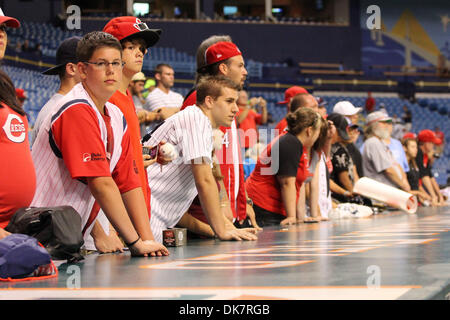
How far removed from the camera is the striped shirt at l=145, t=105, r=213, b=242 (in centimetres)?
435

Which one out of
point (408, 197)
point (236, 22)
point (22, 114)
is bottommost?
point (408, 197)

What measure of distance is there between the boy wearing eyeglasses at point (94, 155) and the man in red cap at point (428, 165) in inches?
297

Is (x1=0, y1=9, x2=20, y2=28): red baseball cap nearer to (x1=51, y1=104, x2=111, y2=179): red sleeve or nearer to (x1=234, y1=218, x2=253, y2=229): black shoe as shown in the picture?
(x1=51, y1=104, x2=111, y2=179): red sleeve

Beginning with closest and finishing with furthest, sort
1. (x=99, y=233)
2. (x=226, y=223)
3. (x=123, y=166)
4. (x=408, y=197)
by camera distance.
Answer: (x=123, y=166)
(x=99, y=233)
(x=226, y=223)
(x=408, y=197)

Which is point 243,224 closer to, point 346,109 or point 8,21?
point 8,21

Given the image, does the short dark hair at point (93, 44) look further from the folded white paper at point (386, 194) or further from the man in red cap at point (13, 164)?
the folded white paper at point (386, 194)

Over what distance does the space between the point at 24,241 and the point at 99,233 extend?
1.19 metres

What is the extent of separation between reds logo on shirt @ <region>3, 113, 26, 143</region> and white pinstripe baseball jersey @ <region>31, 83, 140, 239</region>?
0.43 feet

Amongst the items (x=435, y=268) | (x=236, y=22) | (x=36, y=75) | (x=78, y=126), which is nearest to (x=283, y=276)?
(x=435, y=268)

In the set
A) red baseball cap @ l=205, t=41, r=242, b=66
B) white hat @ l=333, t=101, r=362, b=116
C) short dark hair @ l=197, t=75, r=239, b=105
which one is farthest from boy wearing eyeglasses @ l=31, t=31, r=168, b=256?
white hat @ l=333, t=101, r=362, b=116

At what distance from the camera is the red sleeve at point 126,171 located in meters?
3.52

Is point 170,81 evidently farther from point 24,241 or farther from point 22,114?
point 24,241

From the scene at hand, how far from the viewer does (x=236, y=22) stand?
24.1 metres

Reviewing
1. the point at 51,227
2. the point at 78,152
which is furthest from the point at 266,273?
the point at 78,152
